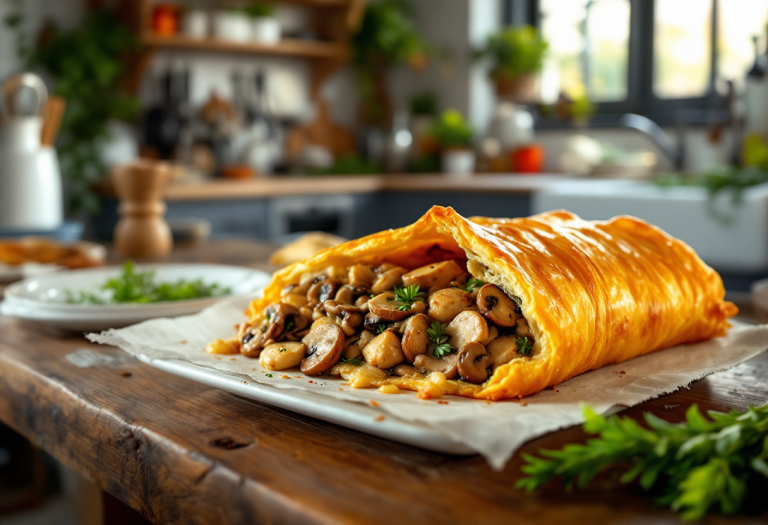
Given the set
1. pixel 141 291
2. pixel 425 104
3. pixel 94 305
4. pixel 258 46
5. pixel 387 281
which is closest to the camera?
Result: pixel 387 281

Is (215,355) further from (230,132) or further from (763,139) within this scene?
(230,132)

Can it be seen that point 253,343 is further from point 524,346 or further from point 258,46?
point 258,46

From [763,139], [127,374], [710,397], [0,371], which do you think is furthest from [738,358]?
[763,139]

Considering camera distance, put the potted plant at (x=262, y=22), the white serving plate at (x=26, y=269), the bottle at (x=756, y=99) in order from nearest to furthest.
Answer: the white serving plate at (x=26, y=269)
the bottle at (x=756, y=99)
the potted plant at (x=262, y=22)

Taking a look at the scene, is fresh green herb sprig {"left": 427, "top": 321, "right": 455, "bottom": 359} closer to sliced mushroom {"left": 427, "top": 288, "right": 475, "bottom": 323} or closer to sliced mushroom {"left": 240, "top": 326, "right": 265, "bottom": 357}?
sliced mushroom {"left": 427, "top": 288, "right": 475, "bottom": 323}

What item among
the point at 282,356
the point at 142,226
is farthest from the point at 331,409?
the point at 142,226

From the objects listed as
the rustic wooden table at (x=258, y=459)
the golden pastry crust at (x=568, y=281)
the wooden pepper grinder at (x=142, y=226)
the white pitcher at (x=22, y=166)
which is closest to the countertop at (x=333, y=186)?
the white pitcher at (x=22, y=166)

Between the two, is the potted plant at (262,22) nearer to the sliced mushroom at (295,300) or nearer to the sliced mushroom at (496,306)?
the sliced mushroom at (295,300)
